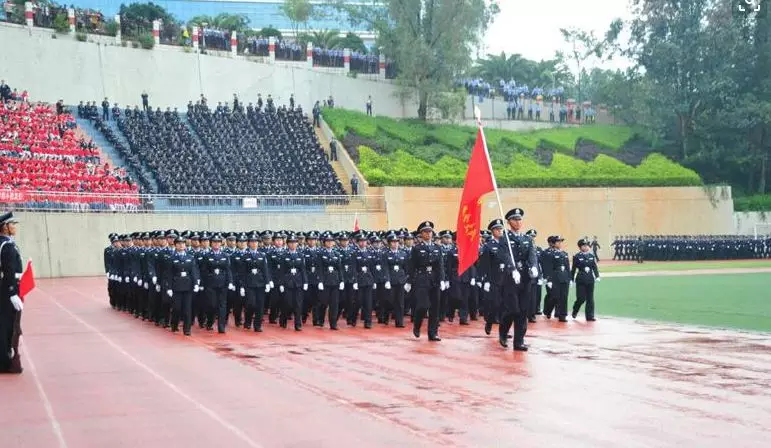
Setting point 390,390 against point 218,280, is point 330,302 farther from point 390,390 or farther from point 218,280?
point 390,390

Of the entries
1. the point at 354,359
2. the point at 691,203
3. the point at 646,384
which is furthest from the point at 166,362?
the point at 691,203

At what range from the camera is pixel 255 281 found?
48.1ft

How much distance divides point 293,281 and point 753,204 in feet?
119

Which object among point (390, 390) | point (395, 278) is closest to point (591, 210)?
point (395, 278)

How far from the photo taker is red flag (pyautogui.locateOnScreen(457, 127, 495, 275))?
38.5 ft

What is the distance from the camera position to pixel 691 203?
42.7 m

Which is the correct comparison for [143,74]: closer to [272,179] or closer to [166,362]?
[272,179]

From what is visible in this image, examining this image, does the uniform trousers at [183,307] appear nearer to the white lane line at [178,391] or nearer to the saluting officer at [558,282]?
the white lane line at [178,391]

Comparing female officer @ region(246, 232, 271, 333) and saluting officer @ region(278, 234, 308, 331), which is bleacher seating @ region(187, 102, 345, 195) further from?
female officer @ region(246, 232, 271, 333)

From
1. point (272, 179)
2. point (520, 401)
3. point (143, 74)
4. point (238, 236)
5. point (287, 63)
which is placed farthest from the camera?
point (287, 63)

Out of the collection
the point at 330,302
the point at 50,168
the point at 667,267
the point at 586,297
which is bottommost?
the point at 667,267

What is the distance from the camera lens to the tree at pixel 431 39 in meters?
45.2

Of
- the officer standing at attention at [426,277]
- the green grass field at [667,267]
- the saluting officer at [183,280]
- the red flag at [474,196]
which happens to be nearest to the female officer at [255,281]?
the saluting officer at [183,280]

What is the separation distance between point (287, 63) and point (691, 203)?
790 inches
